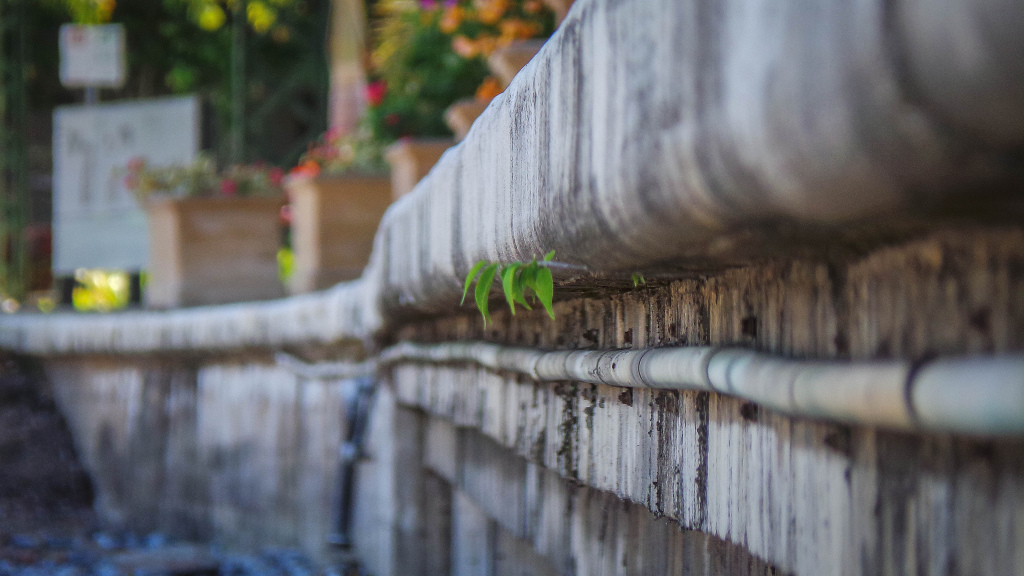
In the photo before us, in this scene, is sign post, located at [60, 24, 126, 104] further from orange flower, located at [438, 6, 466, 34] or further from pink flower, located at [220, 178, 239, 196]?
orange flower, located at [438, 6, 466, 34]

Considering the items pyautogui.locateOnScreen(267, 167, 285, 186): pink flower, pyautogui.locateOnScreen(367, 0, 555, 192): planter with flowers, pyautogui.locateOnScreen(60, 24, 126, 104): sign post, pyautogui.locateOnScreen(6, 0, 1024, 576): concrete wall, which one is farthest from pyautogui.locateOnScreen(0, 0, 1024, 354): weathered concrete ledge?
pyautogui.locateOnScreen(60, 24, 126, 104): sign post

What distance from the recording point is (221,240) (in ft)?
18.8

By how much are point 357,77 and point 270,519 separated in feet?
14.1

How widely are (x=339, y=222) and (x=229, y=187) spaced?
→ 3.56 ft

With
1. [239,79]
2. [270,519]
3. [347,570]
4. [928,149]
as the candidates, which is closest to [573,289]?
[928,149]

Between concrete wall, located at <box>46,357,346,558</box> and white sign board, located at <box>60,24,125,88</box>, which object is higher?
white sign board, located at <box>60,24,125,88</box>

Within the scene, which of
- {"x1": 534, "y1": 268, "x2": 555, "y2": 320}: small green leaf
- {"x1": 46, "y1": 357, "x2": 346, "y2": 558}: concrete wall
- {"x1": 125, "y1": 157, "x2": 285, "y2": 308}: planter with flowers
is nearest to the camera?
{"x1": 534, "y1": 268, "x2": 555, "y2": 320}: small green leaf

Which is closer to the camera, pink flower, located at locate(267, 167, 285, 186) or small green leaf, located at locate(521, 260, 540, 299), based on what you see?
small green leaf, located at locate(521, 260, 540, 299)

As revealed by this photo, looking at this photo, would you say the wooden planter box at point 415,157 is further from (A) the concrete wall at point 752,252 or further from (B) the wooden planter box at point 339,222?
(A) the concrete wall at point 752,252

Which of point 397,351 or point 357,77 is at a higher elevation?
point 357,77

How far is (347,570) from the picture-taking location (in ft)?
11.2

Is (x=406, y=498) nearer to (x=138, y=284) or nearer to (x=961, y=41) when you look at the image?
(x=961, y=41)

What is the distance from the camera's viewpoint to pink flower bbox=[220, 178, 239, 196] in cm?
568

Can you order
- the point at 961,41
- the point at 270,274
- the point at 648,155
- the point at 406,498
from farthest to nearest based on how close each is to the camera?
the point at 270,274
the point at 406,498
the point at 648,155
the point at 961,41
